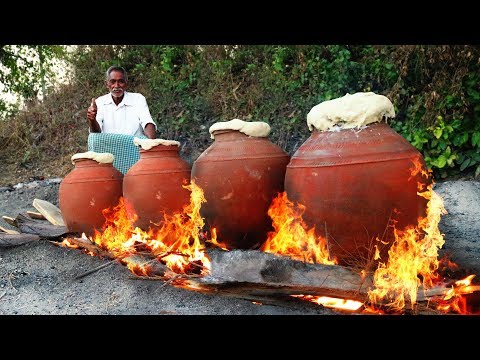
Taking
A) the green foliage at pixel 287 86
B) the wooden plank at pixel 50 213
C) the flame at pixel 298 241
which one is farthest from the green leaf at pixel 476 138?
the wooden plank at pixel 50 213

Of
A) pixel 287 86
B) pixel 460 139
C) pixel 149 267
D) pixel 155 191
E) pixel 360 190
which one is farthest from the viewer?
pixel 287 86

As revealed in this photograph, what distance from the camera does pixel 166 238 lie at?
4004mm

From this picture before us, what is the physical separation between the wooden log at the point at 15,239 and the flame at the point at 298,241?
2.40m

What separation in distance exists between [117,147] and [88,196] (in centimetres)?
119

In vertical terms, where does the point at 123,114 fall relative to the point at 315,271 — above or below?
above

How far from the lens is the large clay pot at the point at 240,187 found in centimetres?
348

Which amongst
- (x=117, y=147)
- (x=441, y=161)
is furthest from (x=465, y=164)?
(x=117, y=147)

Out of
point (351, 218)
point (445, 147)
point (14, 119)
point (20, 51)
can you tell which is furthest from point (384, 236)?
point (20, 51)

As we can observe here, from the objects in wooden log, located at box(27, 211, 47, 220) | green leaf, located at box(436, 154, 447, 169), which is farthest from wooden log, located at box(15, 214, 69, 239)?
green leaf, located at box(436, 154, 447, 169)

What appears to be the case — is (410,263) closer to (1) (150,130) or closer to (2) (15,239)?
(2) (15,239)

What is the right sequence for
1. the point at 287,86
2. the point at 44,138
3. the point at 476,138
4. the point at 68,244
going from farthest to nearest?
the point at 44,138, the point at 287,86, the point at 476,138, the point at 68,244

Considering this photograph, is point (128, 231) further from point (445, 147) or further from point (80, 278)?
point (445, 147)

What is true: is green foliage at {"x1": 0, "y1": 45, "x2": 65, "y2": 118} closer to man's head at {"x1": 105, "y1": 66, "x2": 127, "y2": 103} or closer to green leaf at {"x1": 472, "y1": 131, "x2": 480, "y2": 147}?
man's head at {"x1": 105, "y1": 66, "x2": 127, "y2": 103}

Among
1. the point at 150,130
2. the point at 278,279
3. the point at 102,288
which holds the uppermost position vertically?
the point at 150,130
